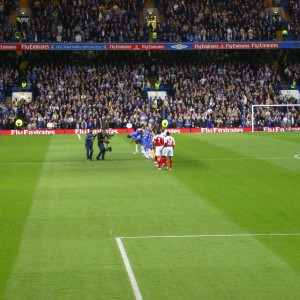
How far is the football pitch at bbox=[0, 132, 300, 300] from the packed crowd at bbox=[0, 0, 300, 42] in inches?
1420

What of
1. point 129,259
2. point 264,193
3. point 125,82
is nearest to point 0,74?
point 125,82

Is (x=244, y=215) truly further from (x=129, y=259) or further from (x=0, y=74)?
(x=0, y=74)

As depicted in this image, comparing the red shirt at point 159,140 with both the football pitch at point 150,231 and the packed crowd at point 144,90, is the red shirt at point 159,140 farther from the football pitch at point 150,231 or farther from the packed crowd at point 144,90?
the packed crowd at point 144,90

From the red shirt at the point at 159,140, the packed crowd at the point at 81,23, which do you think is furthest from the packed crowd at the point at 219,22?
the red shirt at the point at 159,140

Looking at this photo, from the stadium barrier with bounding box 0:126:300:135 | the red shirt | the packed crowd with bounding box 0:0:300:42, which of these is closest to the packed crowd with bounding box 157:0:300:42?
the packed crowd with bounding box 0:0:300:42

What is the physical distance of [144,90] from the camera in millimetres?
67562

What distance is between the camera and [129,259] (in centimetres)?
1427

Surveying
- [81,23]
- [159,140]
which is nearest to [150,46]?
[81,23]

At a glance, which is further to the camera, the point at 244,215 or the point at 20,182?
the point at 20,182

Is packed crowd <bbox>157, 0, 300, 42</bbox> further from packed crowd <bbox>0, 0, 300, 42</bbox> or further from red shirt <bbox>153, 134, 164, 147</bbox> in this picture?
red shirt <bbox>153, 134, 164, 147</bbox>

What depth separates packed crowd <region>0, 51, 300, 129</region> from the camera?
205 ft

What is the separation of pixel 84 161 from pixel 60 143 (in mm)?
13696

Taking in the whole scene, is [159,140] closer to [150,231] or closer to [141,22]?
[150,231]

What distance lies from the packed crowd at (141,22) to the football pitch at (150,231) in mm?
36073
